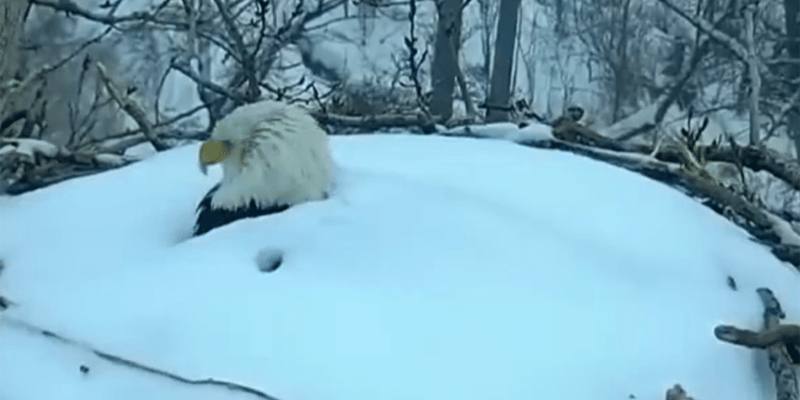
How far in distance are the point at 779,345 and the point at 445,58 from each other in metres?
3.83

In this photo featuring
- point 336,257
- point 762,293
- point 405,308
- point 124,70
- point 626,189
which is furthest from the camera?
point 124,70

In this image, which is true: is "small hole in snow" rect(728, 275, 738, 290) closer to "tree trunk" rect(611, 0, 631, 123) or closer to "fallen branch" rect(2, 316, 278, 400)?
"fallen branch" rect(2, 316, 278, 400)

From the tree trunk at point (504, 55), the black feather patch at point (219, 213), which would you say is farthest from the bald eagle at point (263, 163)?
the tree trunk at point (504, 55)

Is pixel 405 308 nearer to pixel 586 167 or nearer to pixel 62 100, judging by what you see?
pixel 586 167

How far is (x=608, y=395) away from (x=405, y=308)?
0.24 metres

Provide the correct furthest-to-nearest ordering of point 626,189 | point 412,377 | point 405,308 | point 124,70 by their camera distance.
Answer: point 124,70 < point 626,189 < point 405,308 < point 412,377

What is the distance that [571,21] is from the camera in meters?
9.84

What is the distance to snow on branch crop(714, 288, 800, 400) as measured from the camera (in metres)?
1.59

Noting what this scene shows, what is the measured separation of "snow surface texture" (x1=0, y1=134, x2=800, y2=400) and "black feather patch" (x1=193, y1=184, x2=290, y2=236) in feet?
0.11

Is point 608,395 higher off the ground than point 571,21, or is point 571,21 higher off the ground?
point 608,395

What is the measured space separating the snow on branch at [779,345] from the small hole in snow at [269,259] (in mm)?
513

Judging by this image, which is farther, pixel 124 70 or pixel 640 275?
pixel 124 70

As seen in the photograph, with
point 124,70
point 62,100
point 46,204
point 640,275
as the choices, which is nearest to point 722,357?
point 640,275

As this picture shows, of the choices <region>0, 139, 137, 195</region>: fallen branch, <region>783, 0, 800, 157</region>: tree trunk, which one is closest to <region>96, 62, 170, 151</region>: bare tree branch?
<region>0, 139, 137, 195</region>: fallen branch
